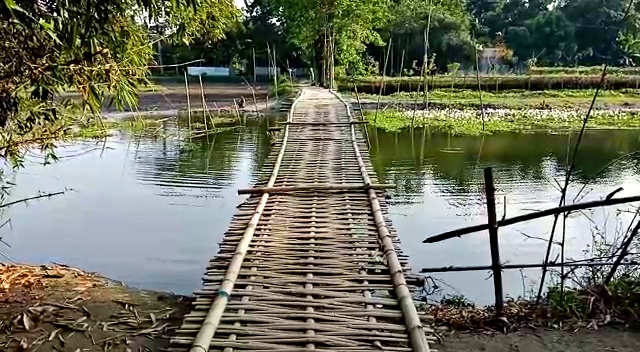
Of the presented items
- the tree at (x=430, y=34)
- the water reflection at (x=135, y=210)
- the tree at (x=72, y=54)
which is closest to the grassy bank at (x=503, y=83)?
the tree at (x=430, y=34)

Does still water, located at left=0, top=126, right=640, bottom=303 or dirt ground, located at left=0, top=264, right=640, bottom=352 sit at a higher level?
dirt ground, located at left=0, top=264, right=640, bottom=352

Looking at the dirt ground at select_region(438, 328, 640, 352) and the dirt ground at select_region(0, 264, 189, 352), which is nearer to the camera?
the dirt ground at select_region(0, 264, 189, 352)

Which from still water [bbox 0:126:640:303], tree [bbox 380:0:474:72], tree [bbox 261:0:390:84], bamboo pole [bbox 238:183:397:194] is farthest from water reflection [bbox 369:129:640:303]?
tree [bbox 380:0:474:72]

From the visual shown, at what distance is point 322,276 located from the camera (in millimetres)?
3367

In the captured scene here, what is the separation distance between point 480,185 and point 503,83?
588 inches

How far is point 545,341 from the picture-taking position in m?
3.56

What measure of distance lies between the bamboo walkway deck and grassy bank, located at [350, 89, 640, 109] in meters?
14.5

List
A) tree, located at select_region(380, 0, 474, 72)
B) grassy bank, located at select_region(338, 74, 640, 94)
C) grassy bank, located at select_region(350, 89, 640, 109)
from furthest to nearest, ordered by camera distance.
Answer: tree, located at select_region(380, 0, 474, 72), grassy bank, located at select_region(338, 74, 640, 94), grassy bank, located at select_region(350, 89, 640, 109)

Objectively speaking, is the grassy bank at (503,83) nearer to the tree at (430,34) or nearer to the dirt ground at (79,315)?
the tree at (430,34)

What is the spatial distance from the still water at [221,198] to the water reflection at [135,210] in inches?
0.6

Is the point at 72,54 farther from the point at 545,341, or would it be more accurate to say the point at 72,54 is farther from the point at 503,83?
the point at 503,83

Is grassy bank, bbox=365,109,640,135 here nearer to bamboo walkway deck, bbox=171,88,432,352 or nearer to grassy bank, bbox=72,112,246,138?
grassy bank, bbox=72,112,246,138

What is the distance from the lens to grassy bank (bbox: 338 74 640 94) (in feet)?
73.8

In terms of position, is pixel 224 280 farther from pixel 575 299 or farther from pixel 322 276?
pixel 575 299
